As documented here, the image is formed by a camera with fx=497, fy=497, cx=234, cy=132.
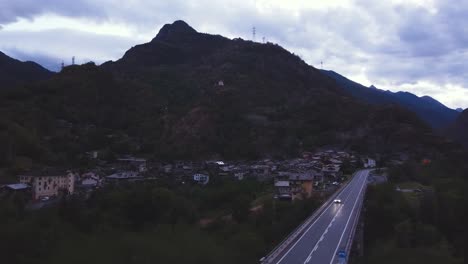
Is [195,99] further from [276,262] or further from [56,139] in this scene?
[276,262]

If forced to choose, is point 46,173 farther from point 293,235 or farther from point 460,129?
point 460,129

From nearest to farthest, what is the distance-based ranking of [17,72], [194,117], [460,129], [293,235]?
1. [293,235]
2. [194,117]
3. [17,72]
4. [460,129]

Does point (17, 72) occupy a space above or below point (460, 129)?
above

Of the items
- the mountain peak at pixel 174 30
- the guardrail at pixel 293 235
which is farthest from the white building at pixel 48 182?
the mountain peak at pixel 174 30

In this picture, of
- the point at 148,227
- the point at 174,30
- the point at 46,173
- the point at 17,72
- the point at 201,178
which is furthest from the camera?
the point at 174,30

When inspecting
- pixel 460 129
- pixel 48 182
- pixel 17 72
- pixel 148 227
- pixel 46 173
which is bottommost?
pixel 148 227

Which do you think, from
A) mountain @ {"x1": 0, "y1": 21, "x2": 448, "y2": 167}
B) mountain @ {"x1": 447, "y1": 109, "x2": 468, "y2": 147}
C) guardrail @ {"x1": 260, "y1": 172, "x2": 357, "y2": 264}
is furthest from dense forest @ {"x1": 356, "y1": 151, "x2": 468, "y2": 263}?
mountain @ {"x1": 447, "y1": 109, "x2": 468, "y2": 147}

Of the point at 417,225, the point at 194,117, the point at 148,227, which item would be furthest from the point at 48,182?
the point at 194,117
